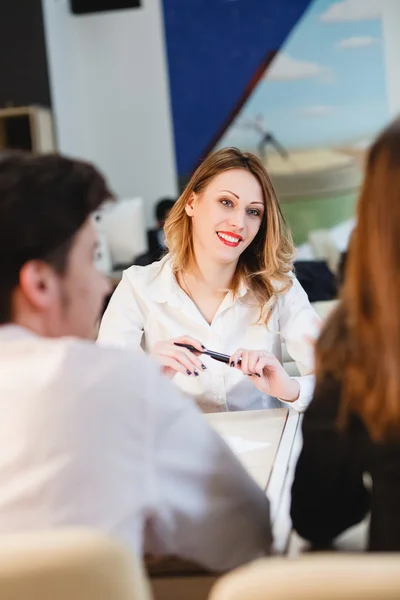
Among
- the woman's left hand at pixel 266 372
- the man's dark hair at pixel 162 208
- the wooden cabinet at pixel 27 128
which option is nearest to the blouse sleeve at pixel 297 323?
the woman's left hand at pixel 266 372

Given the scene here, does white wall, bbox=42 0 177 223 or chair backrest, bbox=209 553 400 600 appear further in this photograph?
white wall, bbox=42 0 177 223

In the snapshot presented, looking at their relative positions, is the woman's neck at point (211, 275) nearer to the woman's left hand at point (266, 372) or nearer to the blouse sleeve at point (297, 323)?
the blouse sleeve at point (297, 323)

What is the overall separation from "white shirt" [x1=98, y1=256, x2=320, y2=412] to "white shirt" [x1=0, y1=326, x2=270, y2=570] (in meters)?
1.13

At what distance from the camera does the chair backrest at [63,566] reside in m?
0.77

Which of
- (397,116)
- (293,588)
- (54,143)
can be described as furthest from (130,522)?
(54,143)

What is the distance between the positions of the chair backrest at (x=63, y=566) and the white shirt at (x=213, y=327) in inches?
55.9

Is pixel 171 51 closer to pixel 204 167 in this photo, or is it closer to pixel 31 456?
pixel 204 167

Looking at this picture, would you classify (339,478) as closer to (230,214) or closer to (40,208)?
(40,208)

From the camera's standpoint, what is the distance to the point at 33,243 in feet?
3.46

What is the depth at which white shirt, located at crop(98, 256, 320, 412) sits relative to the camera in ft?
7.30

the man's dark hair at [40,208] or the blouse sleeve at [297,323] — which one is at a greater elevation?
the man's dark hair at [40,208]

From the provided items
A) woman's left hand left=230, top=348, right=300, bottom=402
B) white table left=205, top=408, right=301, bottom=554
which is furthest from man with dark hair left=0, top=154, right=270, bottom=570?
woman's left hand left=230, top=348, right=300, bottom=402

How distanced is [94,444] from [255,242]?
4.54 ft

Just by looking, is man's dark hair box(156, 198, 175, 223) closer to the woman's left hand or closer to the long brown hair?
the woman's left hand
